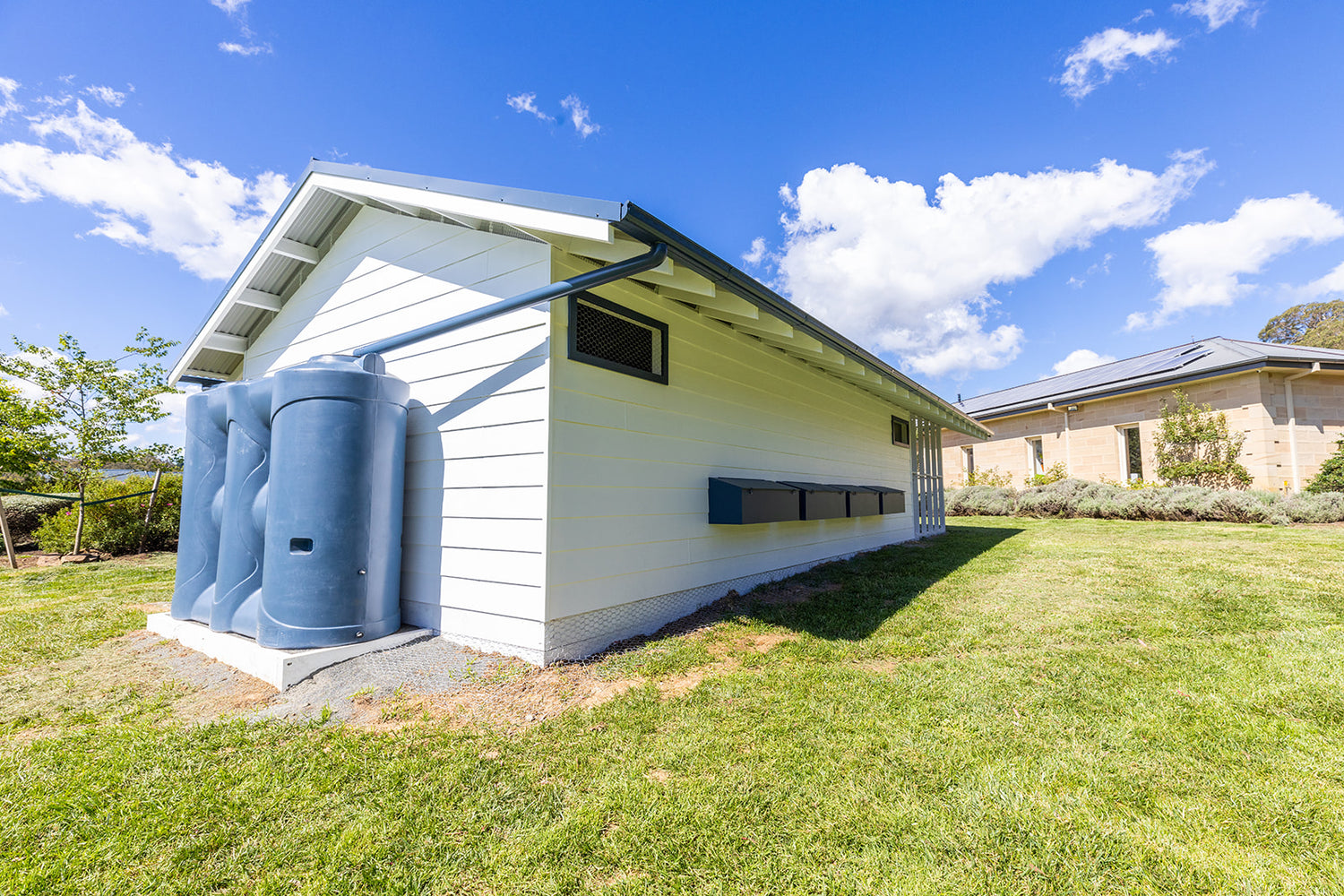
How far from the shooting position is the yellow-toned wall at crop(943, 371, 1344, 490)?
39.4 feet

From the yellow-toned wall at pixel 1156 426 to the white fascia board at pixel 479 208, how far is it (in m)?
17.2

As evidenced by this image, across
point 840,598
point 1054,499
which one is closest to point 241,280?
point 840,598

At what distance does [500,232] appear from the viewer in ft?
12.2

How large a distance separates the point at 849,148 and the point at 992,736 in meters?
9.06

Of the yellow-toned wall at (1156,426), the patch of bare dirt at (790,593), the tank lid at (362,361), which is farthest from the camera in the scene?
the yellow-toned wall at (1156,426)

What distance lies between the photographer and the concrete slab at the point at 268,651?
2.94 m

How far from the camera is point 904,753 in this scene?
7.37ft

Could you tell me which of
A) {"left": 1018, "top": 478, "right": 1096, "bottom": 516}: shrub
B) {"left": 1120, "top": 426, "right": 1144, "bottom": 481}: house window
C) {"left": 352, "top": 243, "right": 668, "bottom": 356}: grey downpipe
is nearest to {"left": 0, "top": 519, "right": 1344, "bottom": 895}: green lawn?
{"left": 352, "top": 243, "right": 668, "bottom": 356}: grey downpipe

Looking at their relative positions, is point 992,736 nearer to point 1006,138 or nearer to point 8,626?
point 8,626

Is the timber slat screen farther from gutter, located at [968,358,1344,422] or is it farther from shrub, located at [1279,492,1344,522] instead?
gutter, located at [968,358,1344,422]

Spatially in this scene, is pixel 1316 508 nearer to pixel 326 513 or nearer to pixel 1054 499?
pixel 1054 499

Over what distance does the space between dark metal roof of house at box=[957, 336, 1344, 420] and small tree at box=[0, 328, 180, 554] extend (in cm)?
2423

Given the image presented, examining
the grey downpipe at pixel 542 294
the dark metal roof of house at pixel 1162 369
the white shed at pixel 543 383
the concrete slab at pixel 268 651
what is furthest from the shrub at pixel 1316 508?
the concrete slab at pixel 268 651

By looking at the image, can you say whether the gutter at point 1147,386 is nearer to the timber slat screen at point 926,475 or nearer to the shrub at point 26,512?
the timber slat screen at point 926,475
